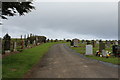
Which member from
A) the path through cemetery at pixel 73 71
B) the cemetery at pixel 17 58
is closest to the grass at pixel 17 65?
the cemetery at pixel 17 58

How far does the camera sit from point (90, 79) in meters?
8.52

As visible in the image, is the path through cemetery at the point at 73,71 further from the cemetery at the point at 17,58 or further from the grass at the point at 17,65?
the cemetery at the point at 17,58

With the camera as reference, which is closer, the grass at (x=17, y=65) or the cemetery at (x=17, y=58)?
the grass at (x=17, y=65)

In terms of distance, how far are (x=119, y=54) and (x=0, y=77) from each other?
16860mm

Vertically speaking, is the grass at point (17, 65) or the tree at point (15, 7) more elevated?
the tree at point (15, 7)

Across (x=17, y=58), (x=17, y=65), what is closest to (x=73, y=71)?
(x=17, y=65)

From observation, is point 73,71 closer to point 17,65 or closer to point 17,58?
point 17,65

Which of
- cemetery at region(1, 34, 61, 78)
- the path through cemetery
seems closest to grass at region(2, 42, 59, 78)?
cemetery at region(1, 34, 61, 78)

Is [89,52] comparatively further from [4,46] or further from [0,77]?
[0,77]

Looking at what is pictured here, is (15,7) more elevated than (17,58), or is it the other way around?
(15,7)

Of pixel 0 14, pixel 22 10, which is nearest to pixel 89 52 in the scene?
pixel 22 10

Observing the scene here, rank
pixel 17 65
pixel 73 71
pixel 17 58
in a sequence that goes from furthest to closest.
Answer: pixel 17 58 < pixel 17 65 < pixel 73 71

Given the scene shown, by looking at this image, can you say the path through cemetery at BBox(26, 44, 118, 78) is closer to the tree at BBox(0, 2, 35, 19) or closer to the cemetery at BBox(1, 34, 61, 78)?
the cemetery at BBox(1, 34, 61, 78)

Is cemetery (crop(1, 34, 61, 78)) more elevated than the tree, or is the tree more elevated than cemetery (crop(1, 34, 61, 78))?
the tree
